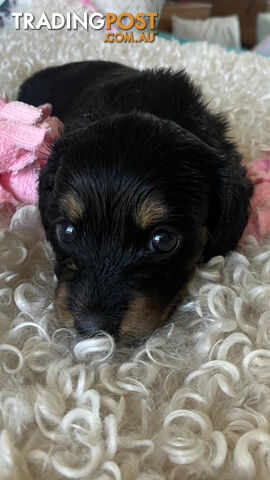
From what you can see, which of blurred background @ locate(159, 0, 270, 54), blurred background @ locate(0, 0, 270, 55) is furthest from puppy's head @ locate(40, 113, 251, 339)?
blurred background @ locate(159, 0, 270, 54)

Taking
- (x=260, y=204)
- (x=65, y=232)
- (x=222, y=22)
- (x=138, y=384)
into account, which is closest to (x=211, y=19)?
(x=222, y=22)

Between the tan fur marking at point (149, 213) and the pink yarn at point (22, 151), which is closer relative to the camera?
the tan fur marking at point (149, 213)

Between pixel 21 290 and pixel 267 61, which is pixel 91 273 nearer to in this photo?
pixel 21 290

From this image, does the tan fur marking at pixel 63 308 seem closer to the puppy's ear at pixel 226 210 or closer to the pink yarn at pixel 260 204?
the puppy's ear at pixel 226 210

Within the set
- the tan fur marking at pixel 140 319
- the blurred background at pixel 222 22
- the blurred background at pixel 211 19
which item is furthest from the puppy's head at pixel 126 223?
the blurred background at pixel 222 22

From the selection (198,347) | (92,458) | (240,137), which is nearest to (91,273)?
(198,347)
